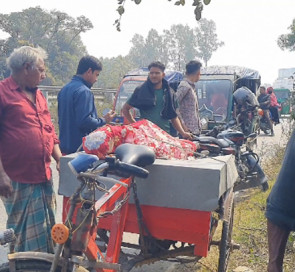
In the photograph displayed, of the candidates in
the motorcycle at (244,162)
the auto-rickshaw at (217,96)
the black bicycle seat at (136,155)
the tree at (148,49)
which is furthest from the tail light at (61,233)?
the tree at (148,49)

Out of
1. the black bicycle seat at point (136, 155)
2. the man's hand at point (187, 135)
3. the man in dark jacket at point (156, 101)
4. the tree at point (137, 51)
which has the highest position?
the tree at point (137, 51)

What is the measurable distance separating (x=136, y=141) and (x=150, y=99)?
1.71 meters

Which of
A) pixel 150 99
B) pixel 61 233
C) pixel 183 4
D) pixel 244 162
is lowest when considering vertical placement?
pixel 244 162

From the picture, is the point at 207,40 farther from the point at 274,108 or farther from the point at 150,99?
the point at 150,99

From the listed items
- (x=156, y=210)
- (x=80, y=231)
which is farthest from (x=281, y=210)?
(x=156, y=210)

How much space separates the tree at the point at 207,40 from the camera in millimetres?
74375

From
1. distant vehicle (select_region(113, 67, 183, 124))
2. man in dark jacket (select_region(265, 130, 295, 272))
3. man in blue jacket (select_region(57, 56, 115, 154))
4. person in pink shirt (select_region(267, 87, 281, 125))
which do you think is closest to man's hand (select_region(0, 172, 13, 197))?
man in blue jacket (select_region(57, 56, 115, 154))

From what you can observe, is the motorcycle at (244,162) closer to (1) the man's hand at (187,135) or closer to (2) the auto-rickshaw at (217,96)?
(1) the man's hand at (187,135)

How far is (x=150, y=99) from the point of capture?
4.46 metres

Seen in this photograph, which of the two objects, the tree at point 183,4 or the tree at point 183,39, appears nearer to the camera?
the tree at point 183,4

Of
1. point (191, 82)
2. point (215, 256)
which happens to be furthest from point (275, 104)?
point (215, 256)

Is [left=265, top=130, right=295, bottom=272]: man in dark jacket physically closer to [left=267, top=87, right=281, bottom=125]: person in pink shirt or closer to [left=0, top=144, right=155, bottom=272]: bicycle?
[left=0, top=144, right=155, bottom=272]: bicycle

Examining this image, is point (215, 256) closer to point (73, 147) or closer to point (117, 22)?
point (73, 147)

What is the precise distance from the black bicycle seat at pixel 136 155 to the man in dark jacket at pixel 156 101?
1.98 m
